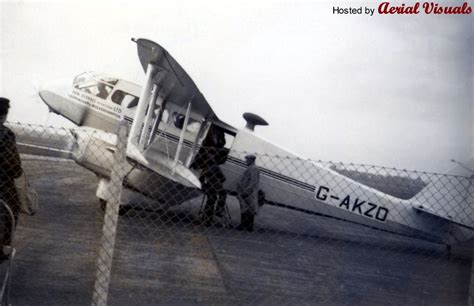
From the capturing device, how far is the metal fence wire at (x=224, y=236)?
4.17 metres

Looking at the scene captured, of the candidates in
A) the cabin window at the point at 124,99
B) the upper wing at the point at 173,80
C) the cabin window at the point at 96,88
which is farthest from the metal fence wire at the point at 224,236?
the cabin window at the point at 96,88

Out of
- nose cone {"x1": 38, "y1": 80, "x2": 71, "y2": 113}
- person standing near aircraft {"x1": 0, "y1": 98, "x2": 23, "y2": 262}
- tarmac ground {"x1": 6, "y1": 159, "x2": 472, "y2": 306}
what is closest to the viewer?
person standing near aircraft {"x1": 0, "y1": 98, "x2": 23, "y2": 262}

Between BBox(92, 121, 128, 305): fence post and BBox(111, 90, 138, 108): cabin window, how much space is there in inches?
261

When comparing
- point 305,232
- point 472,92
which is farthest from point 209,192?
point 472,92

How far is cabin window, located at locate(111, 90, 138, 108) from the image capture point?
922cm

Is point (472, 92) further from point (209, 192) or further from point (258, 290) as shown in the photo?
point (209, 192)

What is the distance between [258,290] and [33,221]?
411cm

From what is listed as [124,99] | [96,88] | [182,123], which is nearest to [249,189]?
[182,123]

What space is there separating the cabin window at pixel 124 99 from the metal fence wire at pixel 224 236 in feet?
3.51

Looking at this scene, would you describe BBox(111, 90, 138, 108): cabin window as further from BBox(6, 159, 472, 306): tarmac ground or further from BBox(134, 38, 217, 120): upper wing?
BBox(6, 159, 472, 306): tarmac ground

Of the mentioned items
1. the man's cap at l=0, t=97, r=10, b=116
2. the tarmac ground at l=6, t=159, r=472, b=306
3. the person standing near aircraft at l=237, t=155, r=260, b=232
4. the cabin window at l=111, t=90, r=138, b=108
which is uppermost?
the cabin window at l=111, t=90, r=138, b=108

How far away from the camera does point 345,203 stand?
350 inches

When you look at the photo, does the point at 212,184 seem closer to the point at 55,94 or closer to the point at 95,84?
the point at 95,84

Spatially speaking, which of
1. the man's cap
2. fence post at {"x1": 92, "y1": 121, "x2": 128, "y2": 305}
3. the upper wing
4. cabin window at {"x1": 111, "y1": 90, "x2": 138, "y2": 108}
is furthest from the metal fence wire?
cabin window at {"x1": 111, "y1": 90, "x2": 138, "y2": 108}
